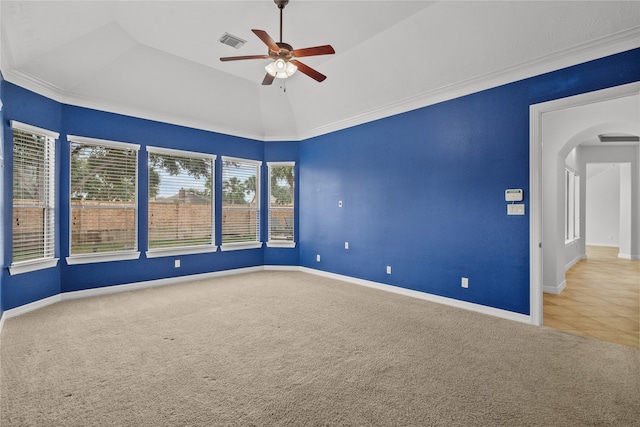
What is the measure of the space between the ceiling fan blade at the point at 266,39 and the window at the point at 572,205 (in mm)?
6926

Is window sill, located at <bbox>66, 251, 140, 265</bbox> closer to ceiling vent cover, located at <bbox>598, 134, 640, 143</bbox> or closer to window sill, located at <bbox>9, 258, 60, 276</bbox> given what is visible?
window sill, located at <bbox>9, 258, 60, 276</bbox>

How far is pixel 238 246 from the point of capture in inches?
258

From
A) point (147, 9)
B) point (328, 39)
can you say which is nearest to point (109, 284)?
point (147, 9)

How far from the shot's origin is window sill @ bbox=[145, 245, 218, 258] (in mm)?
5461

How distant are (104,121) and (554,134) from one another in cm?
724

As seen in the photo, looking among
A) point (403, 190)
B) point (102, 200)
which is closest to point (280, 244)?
point (403, 190)

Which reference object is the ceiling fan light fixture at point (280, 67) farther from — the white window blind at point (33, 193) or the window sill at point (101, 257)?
the window sill at point (101, 257)

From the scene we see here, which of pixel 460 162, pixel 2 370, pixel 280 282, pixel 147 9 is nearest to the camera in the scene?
pixel 2 370

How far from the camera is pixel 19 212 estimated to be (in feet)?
13.2

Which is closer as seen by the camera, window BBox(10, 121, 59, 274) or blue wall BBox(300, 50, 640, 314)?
blue wall BBox(300, 50, 640, 314)

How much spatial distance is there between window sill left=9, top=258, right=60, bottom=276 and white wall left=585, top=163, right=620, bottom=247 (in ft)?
48.7

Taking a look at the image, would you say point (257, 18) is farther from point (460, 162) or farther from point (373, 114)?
point (460, 162)

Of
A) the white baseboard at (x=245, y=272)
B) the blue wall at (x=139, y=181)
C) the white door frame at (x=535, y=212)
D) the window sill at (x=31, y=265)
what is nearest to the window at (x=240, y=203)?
the blue wall at (x=139, y=181)

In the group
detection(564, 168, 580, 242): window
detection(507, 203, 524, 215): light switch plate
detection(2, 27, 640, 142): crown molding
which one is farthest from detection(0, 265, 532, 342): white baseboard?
detection(564, 168, 580, 242): window
